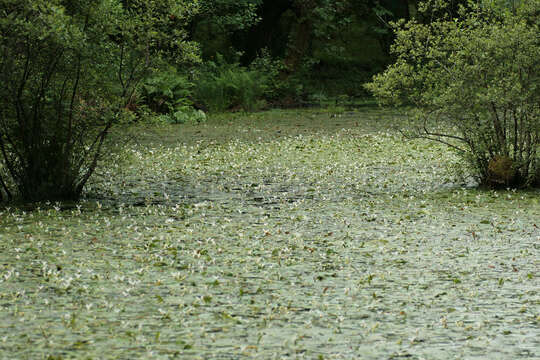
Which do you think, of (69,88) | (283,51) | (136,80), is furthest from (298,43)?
(69,88)

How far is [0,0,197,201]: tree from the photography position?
35.3 feet

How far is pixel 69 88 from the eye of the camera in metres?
11.4

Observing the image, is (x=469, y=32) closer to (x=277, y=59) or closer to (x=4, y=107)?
(x=4, y=107)

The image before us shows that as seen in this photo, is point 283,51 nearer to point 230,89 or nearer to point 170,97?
point 230,89

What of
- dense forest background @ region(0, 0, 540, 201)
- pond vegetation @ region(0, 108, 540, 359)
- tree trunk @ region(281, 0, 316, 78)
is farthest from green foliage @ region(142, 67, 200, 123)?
dense forest background @ region(0, 0, 540, 201)

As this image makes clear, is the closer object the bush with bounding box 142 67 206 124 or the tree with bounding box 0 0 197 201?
the tree with bounding box 0 0 197 201

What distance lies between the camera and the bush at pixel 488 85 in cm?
1152

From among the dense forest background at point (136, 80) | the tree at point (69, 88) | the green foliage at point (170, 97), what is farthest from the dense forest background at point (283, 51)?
the tree at point (69, 88)

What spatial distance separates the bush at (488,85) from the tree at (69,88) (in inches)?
137

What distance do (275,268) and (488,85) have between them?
5.40m

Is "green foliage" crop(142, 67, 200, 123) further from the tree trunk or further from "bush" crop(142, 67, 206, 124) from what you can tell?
the tree trunk


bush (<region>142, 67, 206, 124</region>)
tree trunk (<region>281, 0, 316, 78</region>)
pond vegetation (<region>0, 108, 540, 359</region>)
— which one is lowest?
pond vegetation (<region>0, 108, 540, 359</region>)

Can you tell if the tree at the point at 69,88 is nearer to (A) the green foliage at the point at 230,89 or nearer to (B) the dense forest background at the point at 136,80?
(B) the dense forest background at the point at 136,80

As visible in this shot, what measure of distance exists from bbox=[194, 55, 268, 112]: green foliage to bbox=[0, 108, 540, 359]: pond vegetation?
1221 cm
